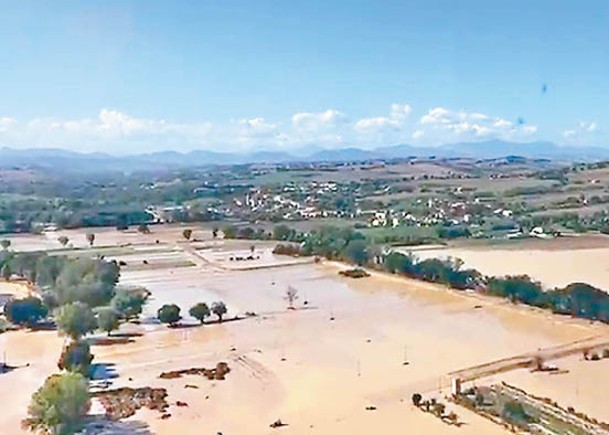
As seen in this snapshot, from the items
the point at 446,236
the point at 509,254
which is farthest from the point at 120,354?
the point at 446,236

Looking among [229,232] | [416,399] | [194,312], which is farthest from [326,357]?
[229,232]

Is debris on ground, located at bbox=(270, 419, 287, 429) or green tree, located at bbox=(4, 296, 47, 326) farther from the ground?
green tree, located at bbox=(4, 296, 47, 326)

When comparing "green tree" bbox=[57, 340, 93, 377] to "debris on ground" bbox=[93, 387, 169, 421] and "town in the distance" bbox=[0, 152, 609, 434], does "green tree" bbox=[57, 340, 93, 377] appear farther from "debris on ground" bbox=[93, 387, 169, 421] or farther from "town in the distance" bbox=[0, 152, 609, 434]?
"debris on ground" bbox=[93, 387, 169, 421]

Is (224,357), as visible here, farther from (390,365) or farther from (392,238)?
(392,238)

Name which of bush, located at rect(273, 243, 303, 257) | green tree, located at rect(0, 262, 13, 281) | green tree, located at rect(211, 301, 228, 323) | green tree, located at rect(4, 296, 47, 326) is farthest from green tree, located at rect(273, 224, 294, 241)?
green tree, located at rect(4, 296, 47, 326)

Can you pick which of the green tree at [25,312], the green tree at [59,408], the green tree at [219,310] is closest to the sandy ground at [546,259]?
the green tree at [219,310]

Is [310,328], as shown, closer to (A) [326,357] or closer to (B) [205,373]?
(A) [326,357]

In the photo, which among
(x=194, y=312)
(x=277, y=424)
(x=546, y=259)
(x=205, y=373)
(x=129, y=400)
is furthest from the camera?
(x=546, y=259)
